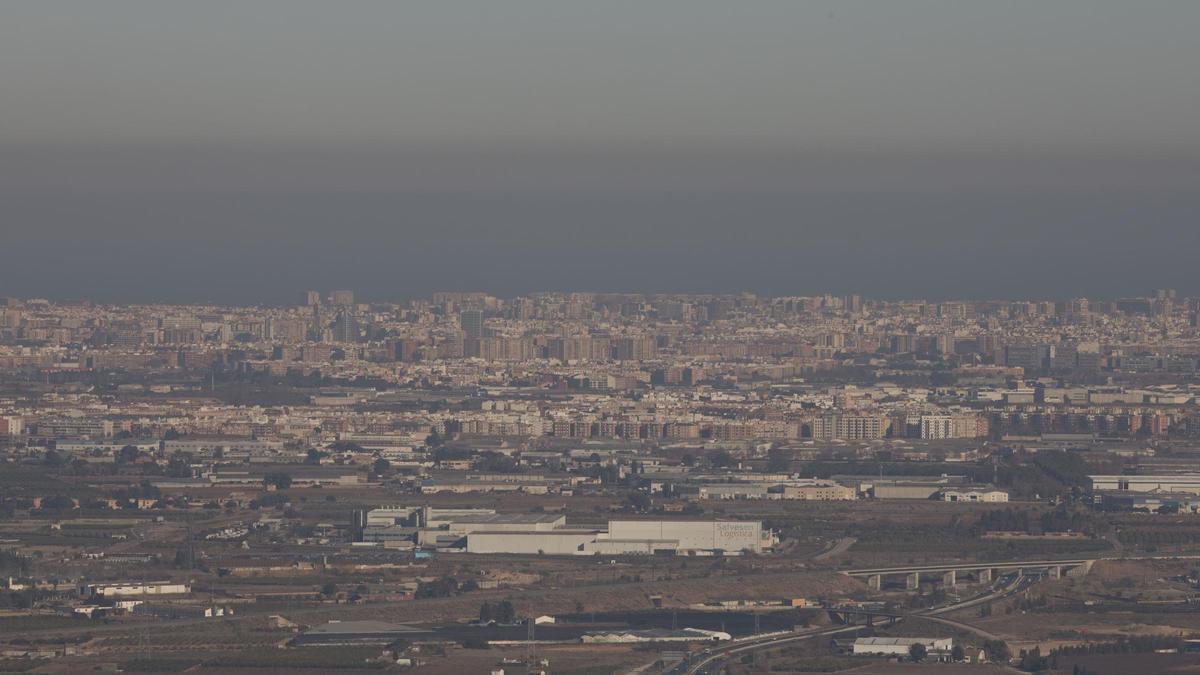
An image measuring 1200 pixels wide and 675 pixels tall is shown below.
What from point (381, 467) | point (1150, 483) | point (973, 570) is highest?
point (381, 467)

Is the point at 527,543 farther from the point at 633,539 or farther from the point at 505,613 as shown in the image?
the point at 505,613

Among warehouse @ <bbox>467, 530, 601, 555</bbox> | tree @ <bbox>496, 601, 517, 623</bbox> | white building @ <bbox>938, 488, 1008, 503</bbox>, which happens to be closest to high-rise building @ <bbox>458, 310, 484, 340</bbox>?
white building @ <bbox>938, 488, 1008, 503</bbox>

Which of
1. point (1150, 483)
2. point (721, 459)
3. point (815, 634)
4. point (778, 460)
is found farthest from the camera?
point (721, 459)

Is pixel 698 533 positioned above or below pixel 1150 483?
below

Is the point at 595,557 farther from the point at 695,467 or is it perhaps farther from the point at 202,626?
the point at 695,467

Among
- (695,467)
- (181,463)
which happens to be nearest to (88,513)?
(181,463)

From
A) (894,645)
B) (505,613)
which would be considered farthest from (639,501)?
(894,645)

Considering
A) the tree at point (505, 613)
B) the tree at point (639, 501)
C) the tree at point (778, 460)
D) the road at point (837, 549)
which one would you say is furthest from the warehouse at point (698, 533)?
the tree at point (778, 460)

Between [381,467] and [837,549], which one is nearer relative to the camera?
[837,549]
